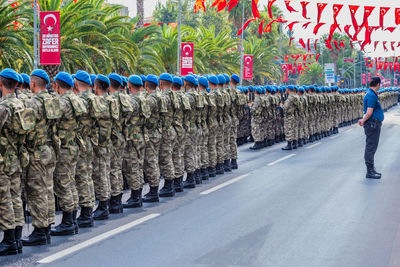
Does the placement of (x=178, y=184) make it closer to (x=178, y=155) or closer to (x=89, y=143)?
(x=178, y=155)

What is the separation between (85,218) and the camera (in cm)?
828

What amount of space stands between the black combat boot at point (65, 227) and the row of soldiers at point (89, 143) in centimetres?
1

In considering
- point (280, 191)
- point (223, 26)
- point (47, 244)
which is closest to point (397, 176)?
point (280, 191)

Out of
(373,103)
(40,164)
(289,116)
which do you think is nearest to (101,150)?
(40,164)

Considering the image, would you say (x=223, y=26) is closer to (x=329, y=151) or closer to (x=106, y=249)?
(x=329, y=151)

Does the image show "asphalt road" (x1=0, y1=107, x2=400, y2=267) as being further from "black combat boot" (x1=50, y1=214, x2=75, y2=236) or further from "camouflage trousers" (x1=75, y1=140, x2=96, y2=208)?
"camouflage trousers" (x1=75, y1=140, x2=96, y2=208)

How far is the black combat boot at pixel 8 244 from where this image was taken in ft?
22.2

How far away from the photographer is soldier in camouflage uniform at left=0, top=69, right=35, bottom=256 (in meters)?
6.62

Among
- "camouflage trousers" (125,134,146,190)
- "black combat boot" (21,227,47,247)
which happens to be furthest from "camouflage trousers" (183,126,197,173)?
"black combat boot" (21,227,47,247)

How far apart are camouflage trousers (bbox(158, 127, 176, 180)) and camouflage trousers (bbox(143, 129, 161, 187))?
43 cm

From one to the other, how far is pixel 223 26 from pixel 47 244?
85.6m

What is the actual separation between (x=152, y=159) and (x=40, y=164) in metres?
3.04

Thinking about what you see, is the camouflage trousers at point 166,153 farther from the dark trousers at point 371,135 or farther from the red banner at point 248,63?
the red banner at point 248,63

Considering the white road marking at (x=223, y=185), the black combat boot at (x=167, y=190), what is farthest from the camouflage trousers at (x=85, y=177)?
the white road marking at (x=223, y=185)
